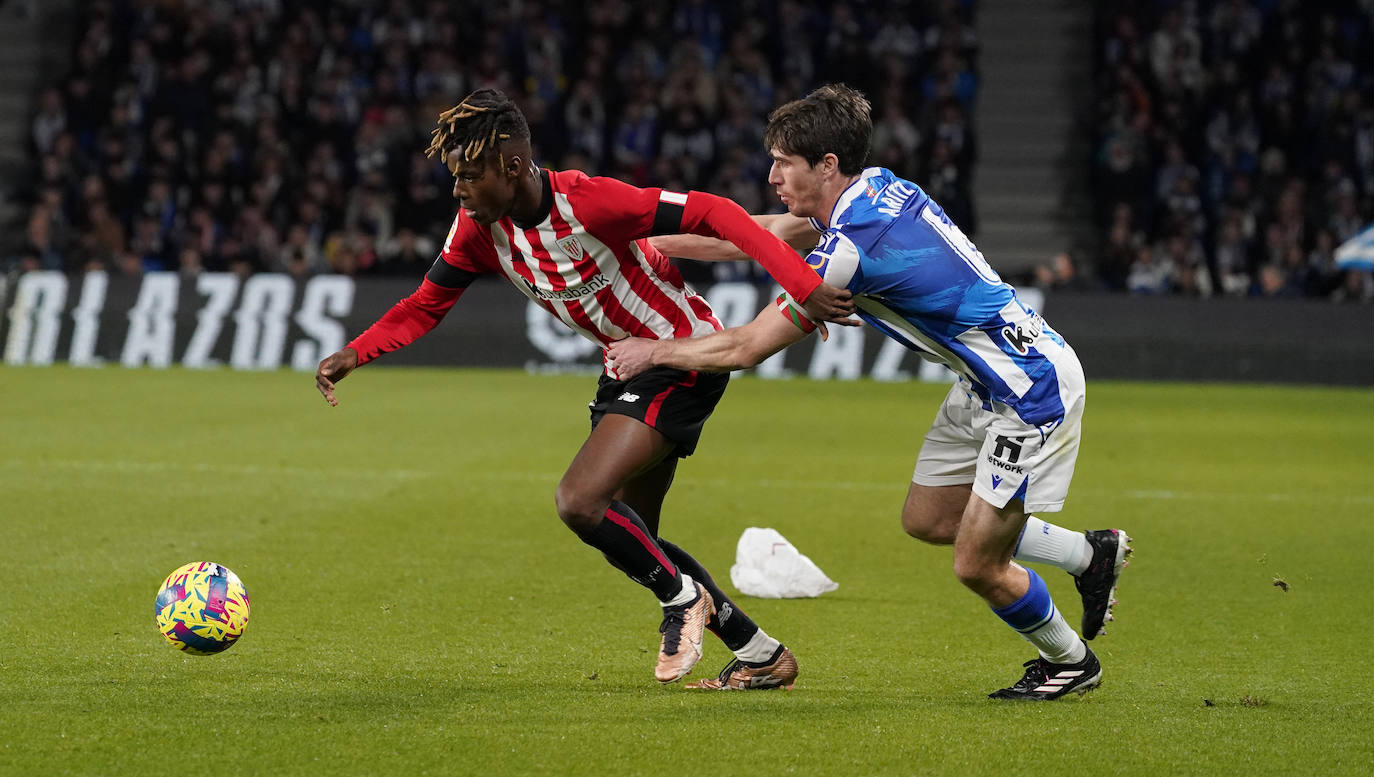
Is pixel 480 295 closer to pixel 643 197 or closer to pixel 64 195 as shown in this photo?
pixel 64 195

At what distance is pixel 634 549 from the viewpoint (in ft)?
16.6

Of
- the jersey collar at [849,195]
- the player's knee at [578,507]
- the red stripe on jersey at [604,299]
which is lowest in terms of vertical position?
the player's knee at [578,507]

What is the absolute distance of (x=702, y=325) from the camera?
5.46 meters

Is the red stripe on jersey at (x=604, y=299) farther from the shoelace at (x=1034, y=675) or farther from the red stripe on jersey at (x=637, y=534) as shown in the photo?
the shoelace at (x=1034, y=675)

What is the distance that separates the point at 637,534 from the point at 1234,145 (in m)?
17.7

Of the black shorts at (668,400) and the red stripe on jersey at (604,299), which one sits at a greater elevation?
the red stripe on jersey at (604,299)

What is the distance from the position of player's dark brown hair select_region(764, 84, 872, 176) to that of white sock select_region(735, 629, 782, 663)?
1578 millimetres

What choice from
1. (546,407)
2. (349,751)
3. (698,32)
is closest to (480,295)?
(546,407)

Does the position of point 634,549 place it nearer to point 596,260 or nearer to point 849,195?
point 596,260

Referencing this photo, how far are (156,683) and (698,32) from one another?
19.2 meters

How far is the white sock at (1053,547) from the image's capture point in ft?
17.5

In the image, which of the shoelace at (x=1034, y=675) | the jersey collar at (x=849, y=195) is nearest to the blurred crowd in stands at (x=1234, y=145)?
the shoelace at (x=1034, y=675)

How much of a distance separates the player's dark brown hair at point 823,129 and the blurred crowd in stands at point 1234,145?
13.5 meters

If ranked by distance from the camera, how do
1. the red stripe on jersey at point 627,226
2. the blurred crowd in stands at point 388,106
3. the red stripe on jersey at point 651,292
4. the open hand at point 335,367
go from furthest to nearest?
the blurred crowd in stands at point 388,106, the open hand at point 335,367, the red stripe on jersey at point 651,292, the red stripe on jersey at point 627,226
